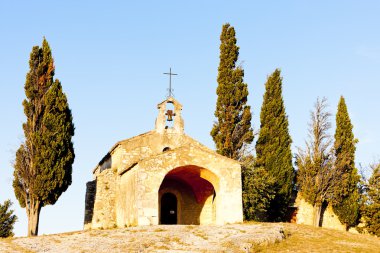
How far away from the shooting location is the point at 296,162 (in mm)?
39844

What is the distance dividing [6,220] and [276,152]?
21633 millimetres

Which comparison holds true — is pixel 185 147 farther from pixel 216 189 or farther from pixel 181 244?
pixel 181 244

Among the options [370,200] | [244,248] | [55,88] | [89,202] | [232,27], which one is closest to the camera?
[244,248]

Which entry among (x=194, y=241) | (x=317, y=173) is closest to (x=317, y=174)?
(x=317, y=173)

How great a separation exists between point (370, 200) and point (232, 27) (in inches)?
629

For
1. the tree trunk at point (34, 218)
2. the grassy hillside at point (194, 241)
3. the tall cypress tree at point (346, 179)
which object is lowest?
the grassy hillside at point (194, 241)

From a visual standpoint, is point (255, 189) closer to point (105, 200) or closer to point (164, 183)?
point (164, 183)

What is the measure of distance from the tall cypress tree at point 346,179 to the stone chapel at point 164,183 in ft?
37.4

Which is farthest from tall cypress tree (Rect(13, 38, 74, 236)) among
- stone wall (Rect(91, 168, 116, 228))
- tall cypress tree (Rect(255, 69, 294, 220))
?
tall cypress tree (Rect(255, 69, 294, 220))

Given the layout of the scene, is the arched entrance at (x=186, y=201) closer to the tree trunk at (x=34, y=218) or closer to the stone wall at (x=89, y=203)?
the stone wall at (x=89, y=203)

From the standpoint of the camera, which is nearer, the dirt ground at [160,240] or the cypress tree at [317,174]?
the dirt ground at [160,240]

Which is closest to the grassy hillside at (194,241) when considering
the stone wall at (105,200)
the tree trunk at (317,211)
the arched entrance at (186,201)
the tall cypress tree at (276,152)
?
the arched entrance at (186,201)

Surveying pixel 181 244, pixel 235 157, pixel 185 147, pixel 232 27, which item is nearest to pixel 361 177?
pixel 235 157

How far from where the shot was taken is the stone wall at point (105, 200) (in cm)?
3291
